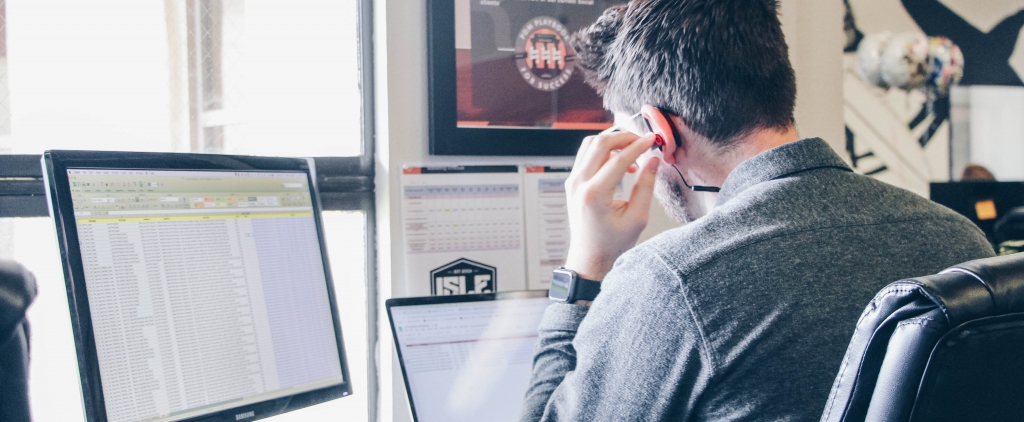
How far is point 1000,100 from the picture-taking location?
2.21 metres

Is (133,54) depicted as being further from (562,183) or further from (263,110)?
(562,183)

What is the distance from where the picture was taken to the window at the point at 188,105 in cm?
115

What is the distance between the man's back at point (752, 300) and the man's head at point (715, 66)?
0.12 meters

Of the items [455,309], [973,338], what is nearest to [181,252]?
[455,309]

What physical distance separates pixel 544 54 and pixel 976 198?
1.36m

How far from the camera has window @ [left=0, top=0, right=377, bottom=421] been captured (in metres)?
1.15

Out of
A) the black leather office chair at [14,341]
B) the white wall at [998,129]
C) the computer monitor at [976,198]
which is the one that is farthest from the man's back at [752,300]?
the white wall at [998,129]

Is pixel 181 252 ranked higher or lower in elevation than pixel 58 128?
lower

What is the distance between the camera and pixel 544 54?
1.45 m

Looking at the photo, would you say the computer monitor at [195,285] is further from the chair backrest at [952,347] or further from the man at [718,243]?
the chair backrest at [952,347]

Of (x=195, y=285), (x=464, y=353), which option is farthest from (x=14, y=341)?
(x=464, y=353)

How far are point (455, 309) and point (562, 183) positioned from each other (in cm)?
42

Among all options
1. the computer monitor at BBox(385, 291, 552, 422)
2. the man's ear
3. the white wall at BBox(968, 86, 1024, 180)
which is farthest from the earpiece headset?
the white wall at BBox(968, 86, 1024, 180)

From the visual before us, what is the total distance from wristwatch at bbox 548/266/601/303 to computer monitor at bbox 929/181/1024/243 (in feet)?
4.72
